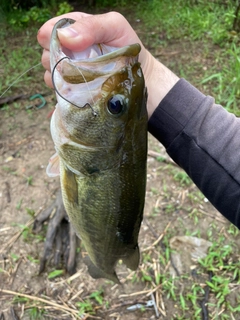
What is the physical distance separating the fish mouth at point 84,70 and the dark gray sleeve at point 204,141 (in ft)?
1.80

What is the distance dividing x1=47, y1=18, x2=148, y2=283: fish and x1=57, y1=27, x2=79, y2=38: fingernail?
29mm

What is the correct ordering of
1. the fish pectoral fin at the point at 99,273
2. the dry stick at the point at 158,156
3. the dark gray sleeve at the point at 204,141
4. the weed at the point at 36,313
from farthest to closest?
the dry stick at the point at 158,156 < the weed at the point at 36,313 < the fish pectoral fin at the point at 99,273 < the dark gray sleeve at the point at 204,141

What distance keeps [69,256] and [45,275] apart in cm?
26

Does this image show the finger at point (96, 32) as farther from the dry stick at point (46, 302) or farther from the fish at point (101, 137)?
the dry stick at point (46, 302)

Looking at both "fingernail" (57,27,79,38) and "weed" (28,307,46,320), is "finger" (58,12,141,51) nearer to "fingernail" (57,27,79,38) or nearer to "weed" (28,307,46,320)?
"fingernail" (57,27,79,38)

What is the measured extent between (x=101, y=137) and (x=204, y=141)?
59 centimetres

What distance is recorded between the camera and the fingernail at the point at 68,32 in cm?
130

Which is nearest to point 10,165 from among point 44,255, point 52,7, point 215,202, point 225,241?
point 44,255

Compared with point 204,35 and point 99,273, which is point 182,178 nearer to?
point 99,273

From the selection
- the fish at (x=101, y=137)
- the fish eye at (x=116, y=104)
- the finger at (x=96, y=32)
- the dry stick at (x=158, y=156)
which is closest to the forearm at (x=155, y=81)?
the finger at (x=96, y=32)

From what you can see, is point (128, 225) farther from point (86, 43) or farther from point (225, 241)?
point (225, 241)

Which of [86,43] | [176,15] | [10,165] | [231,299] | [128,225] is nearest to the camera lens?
[86,43]

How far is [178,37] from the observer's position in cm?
596

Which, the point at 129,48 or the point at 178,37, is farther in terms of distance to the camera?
the point at 178,37
